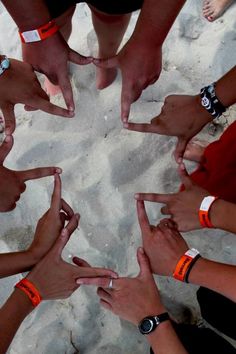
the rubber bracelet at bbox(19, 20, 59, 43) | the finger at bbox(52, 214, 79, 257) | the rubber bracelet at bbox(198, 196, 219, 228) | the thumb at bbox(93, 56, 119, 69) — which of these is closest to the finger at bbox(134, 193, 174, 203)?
the rubber bracelet at bbox(198, 196, 219, 228)

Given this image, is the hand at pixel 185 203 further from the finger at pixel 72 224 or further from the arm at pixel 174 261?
the finger at pixel 72 224

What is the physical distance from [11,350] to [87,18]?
156 centimetres

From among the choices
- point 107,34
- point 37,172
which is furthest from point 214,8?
point 37,172

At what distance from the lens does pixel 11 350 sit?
170cm

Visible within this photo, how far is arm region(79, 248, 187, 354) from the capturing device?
4.50 feet

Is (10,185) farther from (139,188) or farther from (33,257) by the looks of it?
(139,188)

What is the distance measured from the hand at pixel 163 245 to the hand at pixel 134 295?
1.2 inches

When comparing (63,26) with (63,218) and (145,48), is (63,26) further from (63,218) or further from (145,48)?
(63,218)

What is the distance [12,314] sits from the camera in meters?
1.43

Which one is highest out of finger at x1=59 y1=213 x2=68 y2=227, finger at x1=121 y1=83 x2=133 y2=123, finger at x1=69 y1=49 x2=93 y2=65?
finger at x1=69 y1=49 x2=93 y2=65

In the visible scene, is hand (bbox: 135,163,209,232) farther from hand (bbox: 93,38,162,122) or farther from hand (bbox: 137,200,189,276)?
hand (bbox: 93,38,162,122)

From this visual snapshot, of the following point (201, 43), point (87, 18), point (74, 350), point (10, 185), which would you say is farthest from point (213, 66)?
point (74, 350)

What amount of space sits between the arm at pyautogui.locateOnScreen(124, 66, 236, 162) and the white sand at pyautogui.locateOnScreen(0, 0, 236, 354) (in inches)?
12.2

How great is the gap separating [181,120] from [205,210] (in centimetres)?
32
